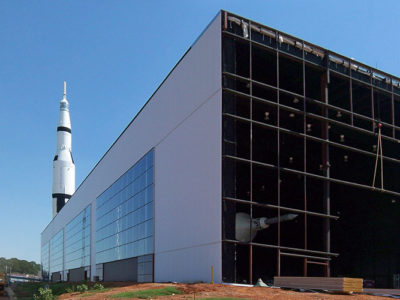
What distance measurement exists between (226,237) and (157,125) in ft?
48.2

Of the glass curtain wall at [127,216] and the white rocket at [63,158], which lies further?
the white rocket at [63,158]

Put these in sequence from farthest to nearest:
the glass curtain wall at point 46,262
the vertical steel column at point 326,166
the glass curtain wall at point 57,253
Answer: the glass curtain wall at point 46,262, the glass curtain wall at point 57,253, the vertical steel column at point 326,166

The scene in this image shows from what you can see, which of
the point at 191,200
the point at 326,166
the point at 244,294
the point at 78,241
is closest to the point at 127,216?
the point at 191,200

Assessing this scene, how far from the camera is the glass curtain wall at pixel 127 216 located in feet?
130

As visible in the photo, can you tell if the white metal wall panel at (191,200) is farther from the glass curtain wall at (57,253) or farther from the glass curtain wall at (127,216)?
the glass curtain wall at (57,253)

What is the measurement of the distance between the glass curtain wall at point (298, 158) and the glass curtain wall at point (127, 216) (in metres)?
9.34

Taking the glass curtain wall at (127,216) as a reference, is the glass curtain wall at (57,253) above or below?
below

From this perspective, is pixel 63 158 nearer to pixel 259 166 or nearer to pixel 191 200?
pixel 191 200

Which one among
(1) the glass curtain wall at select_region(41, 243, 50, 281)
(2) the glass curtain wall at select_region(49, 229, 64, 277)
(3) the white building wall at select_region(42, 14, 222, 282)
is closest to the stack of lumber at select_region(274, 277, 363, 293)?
(3) the white building wall at select_region(42, 14, 222, 282)

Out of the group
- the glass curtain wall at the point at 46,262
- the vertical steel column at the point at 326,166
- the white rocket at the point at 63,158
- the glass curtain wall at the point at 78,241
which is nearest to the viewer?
the vertical steel column at the point at 326,166

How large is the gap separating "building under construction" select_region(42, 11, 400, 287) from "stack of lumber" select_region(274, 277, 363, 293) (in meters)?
2.94

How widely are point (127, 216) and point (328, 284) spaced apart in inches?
1099

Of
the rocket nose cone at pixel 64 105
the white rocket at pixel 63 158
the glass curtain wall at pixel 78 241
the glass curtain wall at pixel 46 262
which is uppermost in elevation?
the rocket nose cone at pixel 64 105

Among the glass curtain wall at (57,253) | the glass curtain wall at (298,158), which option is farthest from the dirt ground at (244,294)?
the glass curtain wall at (57,253)
